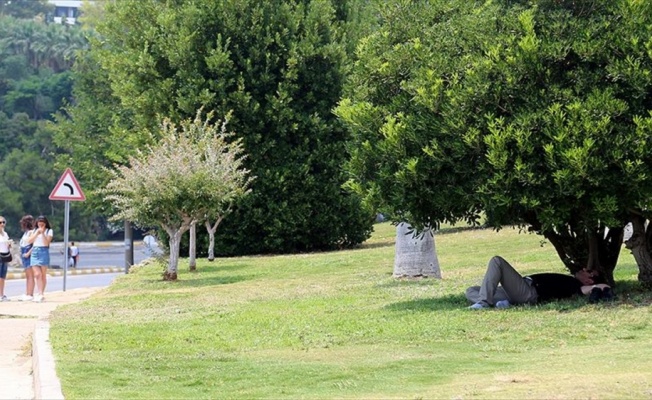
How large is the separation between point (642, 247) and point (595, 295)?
1.50 metres

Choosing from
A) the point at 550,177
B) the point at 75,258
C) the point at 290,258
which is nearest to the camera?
the point at 550,177

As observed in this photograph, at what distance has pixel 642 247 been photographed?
15.8 m

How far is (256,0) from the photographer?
35.7m

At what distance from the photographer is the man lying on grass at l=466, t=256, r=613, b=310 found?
15.1 metres

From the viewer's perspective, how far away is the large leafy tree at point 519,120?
14.0 meters

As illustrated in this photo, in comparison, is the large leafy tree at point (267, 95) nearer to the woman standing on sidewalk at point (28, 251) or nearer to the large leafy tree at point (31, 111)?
the woman standing on sidewalk at point (28, 251)

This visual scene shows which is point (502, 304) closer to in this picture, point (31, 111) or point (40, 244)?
point (40, 244)

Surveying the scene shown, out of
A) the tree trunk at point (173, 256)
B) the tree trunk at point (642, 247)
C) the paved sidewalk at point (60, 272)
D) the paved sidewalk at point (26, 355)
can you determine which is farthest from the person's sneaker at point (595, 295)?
the paved sidewalk at point (60, 272)

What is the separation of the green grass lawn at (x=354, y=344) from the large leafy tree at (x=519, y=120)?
134 centimetres

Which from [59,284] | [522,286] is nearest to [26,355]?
[522,286]

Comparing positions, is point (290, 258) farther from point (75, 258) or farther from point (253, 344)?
point (75, 258)

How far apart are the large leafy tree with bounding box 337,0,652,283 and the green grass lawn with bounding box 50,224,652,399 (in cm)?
134

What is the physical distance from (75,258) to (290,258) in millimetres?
25548

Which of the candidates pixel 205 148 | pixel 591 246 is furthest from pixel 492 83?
pixel 205 148
